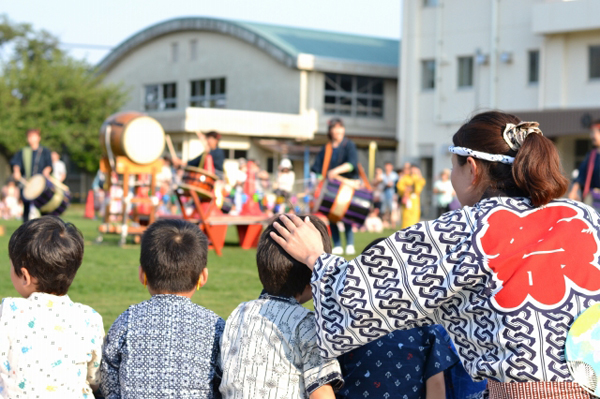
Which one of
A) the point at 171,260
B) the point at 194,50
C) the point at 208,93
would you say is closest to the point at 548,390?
the point at 171,260

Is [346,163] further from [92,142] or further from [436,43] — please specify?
[92,142]

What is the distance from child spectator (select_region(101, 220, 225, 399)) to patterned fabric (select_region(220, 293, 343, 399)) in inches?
5.6

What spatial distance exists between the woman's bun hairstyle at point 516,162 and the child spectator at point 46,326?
137cm

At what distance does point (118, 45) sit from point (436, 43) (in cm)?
1780

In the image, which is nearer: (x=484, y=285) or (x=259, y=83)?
(x=484, y=285)

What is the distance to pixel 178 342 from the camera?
8.38 feet

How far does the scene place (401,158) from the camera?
29641mm

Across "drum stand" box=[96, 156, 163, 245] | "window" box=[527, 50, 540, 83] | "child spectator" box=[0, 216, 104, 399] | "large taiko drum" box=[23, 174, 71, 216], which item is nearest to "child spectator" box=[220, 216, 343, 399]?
"child spectator" box=[0, 216, 104, 399]

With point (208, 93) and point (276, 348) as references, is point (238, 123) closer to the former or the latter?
point (208, 93)

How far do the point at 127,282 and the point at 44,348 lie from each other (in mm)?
4715

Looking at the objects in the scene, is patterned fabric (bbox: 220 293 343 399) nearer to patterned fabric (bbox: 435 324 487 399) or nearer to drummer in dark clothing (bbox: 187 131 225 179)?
patterned fabric (bbox: 435 324 487 399)

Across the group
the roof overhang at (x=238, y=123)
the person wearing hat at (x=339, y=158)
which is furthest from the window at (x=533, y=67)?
the person wearing hat at (x=339, y=158)

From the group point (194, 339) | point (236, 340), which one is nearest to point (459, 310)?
point (236, 340)

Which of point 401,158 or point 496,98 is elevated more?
point 496,98
